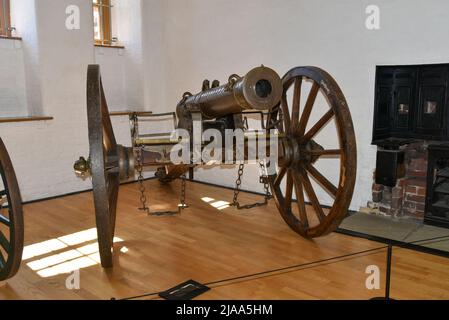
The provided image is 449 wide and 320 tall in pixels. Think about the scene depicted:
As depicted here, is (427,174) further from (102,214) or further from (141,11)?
(141,11)

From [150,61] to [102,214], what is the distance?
3832 millimetres

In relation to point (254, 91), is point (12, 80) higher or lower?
higher

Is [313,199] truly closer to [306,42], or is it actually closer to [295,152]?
[295,152]

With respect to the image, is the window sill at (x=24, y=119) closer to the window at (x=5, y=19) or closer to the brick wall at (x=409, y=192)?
the window at (x=5, y=19)

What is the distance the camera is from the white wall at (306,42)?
3.60 meters

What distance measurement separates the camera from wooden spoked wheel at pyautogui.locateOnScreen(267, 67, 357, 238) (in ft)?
9.22

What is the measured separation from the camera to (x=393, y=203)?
12.9 feet

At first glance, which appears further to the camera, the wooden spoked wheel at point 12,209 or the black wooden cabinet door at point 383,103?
the black wooden cabinet door at point 383,103

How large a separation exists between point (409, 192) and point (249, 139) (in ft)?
5.33

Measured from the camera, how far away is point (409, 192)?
388cm

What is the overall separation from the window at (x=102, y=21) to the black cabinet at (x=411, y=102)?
3730 mm

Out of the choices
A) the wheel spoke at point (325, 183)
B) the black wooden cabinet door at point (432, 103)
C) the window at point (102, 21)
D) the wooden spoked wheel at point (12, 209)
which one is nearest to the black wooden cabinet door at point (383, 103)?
the black wooden cabinet door at point (432, 103)

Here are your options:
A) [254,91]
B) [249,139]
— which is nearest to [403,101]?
[249,139]

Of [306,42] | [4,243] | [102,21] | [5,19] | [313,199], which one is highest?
[102,21]
